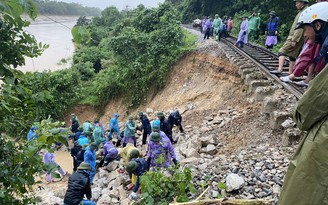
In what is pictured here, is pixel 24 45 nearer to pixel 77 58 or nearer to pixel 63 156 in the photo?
pixel 63 156

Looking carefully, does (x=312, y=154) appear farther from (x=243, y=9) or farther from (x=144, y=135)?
(x=243, y=9)

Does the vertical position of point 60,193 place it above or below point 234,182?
below

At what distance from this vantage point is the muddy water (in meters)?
10.6

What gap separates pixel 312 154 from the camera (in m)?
1.70

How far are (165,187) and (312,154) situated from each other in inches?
112

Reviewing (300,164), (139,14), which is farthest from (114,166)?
(139,14)

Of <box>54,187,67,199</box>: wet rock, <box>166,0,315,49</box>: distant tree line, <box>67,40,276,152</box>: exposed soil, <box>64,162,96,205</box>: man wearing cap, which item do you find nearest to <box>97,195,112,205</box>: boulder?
<box>64,162,96,205</box>: man wearing cap

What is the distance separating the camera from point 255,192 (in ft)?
12.7

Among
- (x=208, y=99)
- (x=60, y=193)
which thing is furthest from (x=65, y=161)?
(x=208, y=99)

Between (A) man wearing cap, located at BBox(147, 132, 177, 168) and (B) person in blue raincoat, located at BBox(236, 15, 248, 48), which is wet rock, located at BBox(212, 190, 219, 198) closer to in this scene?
(A) man wearing cap, located at BBox(147, 132, 177, 168)

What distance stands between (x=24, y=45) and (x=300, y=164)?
185cm

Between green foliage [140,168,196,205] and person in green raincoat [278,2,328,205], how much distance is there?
2.41 meters

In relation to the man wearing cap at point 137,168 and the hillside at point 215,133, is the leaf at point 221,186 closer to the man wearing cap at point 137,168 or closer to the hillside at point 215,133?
the hillside at point 215,133

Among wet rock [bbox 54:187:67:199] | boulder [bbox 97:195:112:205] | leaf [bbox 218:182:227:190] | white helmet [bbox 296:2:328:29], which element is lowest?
wet rock [bbox 54:187:67:199]
